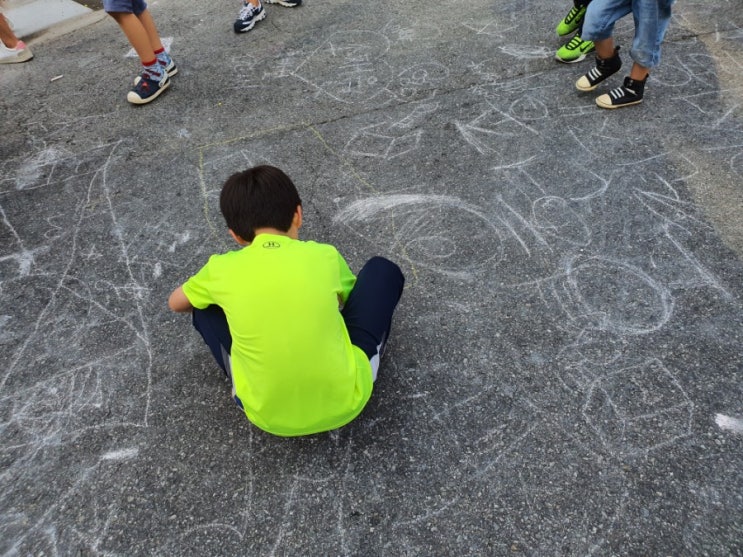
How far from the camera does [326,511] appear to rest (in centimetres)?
160

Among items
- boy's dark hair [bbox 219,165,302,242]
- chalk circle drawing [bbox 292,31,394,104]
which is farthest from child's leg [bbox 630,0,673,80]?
boy's dark hair [bbox 219,165,302,242]

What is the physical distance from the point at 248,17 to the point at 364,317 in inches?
139

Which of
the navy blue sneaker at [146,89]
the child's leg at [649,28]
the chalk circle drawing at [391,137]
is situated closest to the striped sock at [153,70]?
the navy blue sneaker at [146,89]

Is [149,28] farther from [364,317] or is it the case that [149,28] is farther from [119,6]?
[364,317]

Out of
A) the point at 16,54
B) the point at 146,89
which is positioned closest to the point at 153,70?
the point at 146,89

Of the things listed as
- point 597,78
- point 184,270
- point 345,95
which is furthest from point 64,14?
point 597,78

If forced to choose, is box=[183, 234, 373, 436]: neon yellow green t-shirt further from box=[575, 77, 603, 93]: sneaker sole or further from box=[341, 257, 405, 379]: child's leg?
box=[575, 77, 603, 93]: sneaker sole

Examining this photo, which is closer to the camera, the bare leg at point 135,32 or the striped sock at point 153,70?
the bare leg at point 135,32

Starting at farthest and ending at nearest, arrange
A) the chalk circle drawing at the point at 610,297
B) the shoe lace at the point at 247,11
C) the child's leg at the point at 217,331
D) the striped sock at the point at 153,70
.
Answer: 1. the shoe lace at the point at 247,11
2. the striped sock at the point at 153,70
3. the chalk circle drawing at the point at 610,297
4. the child's leg at the point at 217,331

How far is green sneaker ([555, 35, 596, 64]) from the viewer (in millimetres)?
3369

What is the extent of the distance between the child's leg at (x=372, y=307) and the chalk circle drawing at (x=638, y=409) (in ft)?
2.37

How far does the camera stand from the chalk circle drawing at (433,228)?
231 centimetres

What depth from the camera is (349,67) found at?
371cm

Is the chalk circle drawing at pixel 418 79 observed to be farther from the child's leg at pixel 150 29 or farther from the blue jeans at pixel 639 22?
the child's leg at pixel 150 29
